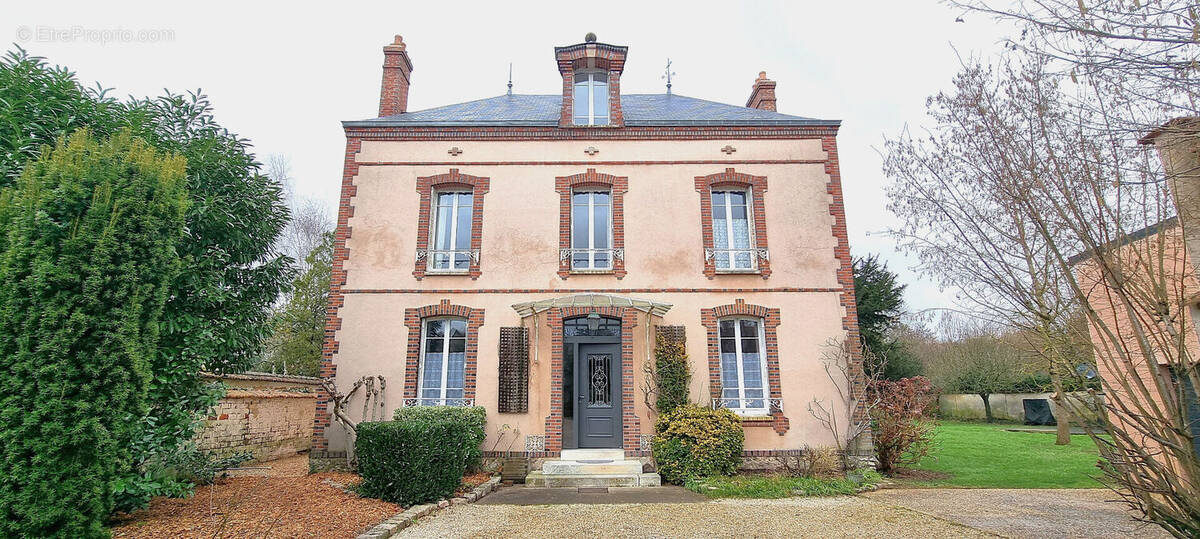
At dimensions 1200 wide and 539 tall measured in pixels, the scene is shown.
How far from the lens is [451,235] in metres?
9.81

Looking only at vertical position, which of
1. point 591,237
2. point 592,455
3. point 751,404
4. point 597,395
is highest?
point 591,237

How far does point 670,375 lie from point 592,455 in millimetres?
1755

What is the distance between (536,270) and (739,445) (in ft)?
14.0

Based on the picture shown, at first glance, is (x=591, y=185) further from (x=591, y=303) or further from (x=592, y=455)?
(x=592, y=455)

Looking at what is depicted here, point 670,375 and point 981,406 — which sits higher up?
point 670,375

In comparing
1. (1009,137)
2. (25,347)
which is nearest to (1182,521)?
(1009,137)

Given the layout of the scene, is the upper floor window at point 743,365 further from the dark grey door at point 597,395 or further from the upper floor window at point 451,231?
the upper floor window at point 451,231

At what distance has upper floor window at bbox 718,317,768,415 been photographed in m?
9.02

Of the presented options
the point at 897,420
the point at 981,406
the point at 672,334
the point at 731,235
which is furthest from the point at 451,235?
the point at 981,406

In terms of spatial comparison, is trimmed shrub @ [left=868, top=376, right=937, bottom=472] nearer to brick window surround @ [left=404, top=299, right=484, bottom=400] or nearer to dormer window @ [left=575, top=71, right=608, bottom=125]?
brick window surround @ [left=404, top=299, right=484, bottom=400]

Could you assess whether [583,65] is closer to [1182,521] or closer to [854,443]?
[854,443]

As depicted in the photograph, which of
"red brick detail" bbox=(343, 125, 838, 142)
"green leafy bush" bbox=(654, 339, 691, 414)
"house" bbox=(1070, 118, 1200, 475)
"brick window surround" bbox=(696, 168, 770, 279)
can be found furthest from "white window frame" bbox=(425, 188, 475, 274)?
"house" bbox=(1070, 118, 1200, 475)

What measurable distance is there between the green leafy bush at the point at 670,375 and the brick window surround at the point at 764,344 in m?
0.46

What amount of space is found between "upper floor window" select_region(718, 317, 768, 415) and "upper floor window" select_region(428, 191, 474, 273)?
4660mm
